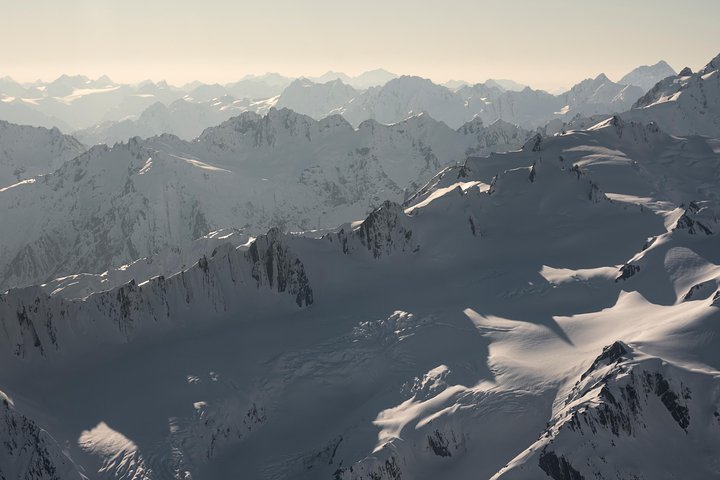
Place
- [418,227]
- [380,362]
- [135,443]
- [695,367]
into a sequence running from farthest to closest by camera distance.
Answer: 1. [418,227]
2. [380,362]
3. [135,443]
4. [695,367]

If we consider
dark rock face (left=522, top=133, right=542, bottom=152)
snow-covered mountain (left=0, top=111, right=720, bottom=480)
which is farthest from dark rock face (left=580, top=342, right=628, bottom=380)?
dark rock face (left=522, top=133, right=542, bottom=152)

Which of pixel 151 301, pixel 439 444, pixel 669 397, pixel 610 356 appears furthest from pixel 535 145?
pixel 439 444

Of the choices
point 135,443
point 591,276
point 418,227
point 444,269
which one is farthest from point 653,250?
point 135,443

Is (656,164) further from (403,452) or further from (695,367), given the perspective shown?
(403,452)

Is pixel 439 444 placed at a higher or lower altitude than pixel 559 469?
lower

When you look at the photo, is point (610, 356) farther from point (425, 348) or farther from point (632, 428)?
point (425, 348)

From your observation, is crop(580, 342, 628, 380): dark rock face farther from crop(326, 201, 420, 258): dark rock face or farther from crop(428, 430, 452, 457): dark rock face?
crop(326, 201, 420, 258): dark rock face
